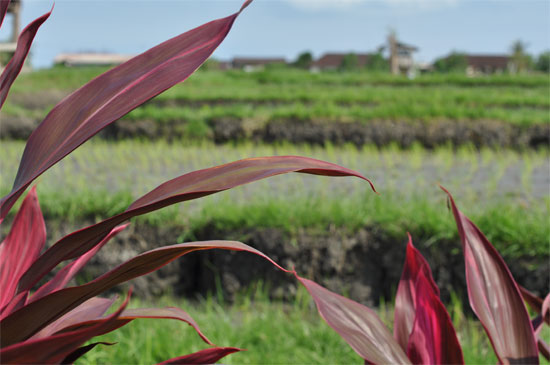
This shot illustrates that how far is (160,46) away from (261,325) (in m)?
1.03

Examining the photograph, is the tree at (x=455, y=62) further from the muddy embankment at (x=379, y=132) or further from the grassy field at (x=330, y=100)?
the muddy embankment at (x=379, y=132)

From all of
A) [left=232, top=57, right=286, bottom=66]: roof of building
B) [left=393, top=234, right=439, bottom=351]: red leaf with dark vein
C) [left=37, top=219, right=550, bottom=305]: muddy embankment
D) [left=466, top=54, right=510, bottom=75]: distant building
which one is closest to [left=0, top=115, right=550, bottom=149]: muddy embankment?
[left=37, top=219, right=550, bottom=305]: muddy embankment

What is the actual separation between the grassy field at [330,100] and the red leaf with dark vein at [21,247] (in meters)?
3.44

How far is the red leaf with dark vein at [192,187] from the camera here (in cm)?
38

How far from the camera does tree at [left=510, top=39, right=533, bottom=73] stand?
27141 mm

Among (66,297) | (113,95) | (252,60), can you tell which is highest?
(252,60)

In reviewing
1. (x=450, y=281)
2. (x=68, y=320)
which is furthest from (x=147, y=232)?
(x=68, y=320)

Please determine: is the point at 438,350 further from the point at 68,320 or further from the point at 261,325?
the point at 261,325

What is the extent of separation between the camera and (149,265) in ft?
1.30

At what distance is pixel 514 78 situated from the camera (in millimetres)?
7715

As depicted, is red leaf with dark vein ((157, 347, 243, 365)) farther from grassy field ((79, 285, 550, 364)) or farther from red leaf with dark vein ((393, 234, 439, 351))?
grassy field ((79, 285, 550, 364))

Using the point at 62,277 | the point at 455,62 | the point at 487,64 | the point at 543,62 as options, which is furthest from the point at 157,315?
the point at 543,62

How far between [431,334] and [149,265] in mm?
303

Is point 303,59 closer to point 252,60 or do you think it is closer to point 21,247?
point 252,60
